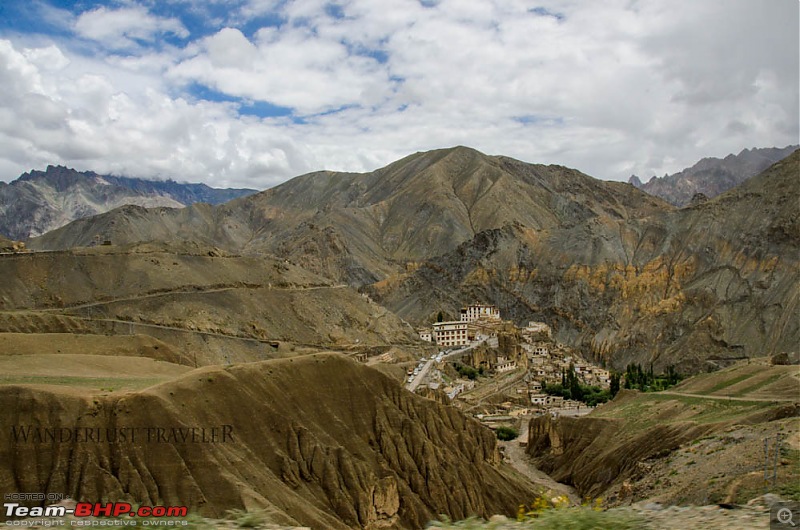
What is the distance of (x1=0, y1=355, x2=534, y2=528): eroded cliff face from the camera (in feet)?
88.8

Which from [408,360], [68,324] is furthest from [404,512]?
[408,360]

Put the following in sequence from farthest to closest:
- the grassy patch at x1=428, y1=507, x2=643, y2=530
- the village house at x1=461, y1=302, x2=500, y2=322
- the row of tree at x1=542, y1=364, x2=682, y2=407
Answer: the village house at x1=461, y1=302, x2=500, y2=322
the row of tree at x1=542, y1=364, x2=682, y2=407
the grassy patch at x1=428, y1=507, x2=643, y2=530

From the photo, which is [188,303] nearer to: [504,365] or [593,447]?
[504,365]

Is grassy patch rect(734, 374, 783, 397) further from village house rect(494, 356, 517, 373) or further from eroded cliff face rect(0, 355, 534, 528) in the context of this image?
village house rect(494, 356, 517, 373)

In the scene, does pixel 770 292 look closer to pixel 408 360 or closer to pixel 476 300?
pixel 476 300

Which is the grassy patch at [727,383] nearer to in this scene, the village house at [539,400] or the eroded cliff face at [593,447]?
the eroded cliff face at [593,447]

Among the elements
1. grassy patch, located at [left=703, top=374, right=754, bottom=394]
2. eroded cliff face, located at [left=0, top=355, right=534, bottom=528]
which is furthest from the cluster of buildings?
eroded cliff face, located at [left=0, top=355, right=534, bottom=528]


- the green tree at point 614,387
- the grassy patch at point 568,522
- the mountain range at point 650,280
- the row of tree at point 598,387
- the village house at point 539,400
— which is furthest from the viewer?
the mountain range at point 650,280

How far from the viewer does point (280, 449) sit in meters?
33.9

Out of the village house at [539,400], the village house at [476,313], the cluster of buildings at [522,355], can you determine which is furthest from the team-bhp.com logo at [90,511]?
the village house at [476,313]

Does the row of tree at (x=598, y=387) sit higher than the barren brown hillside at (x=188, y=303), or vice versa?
the barren brown hillside at (x=188, y=303)

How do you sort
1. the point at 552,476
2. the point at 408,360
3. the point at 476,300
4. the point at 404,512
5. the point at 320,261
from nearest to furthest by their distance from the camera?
1. the point at 404,512
2. the point at 552,476
3. the point at 408,360
4. the point at 476,300
5. the point at 320,261

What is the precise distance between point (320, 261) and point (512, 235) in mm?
48962

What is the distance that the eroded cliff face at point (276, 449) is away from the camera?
27.1 m
